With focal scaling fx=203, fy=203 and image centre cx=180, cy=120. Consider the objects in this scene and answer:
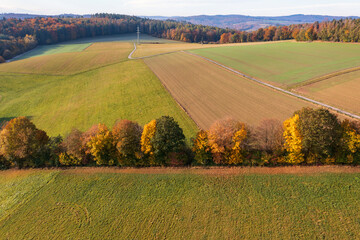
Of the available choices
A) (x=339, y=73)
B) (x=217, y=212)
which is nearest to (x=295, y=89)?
(x=339, y=73)

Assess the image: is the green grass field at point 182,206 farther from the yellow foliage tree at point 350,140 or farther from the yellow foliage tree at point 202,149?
the yellow foliage tree at point 350,140

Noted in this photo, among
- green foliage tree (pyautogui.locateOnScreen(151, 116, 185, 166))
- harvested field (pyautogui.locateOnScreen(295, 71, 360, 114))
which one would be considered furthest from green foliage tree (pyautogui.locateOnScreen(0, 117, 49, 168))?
harvested field (pyautogui.locateOnScreen(295, 71, 360, 114))

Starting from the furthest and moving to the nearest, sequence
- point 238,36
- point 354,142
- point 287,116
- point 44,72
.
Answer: point 238,36, point 44,72, point 287,116, point 354,142

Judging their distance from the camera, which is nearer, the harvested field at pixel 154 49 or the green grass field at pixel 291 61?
the green grass field at pixel 291 61

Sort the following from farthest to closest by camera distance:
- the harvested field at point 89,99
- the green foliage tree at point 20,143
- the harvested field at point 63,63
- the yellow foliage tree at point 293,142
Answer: the harvested field at point 63,63 < the harvested field at point 89,99 < the green foliage tree at point 20,143 < the yellow foliage tree at point 293,142

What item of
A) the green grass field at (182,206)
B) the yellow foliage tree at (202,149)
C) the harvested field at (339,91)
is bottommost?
the green grass field at (182,206)

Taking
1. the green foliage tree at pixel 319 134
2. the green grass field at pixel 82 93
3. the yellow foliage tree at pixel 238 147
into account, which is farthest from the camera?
the green grass field at pixel 82 93

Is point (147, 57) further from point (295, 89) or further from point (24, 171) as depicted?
point (24, 171)

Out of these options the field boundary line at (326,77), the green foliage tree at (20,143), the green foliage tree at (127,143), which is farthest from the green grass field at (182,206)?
the field boundary line at (326,77)
